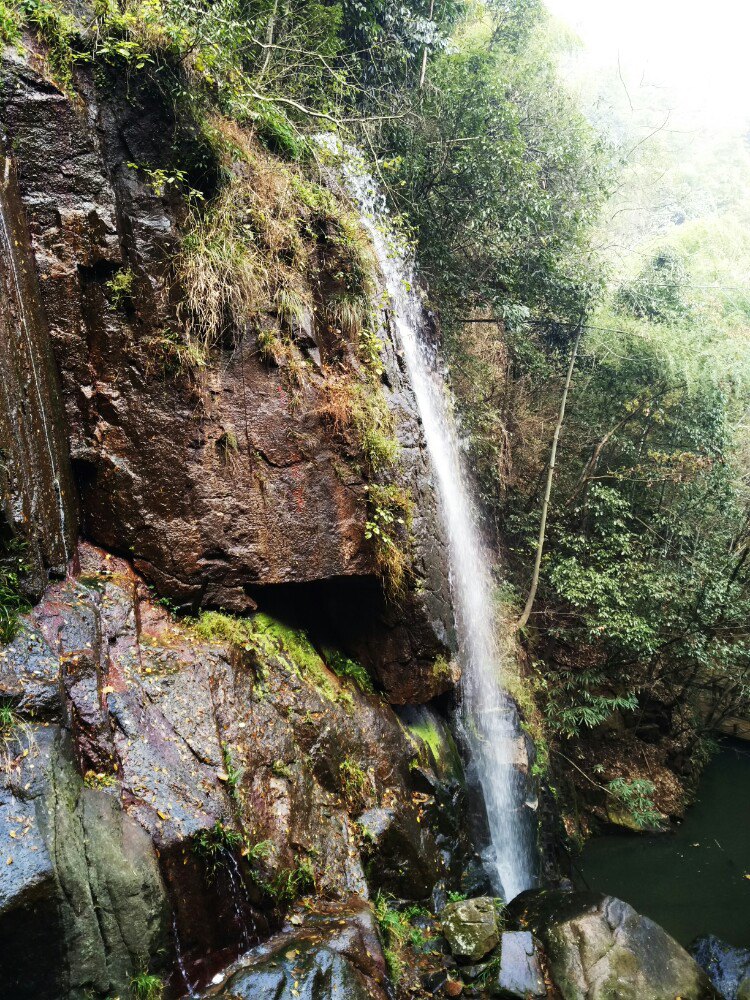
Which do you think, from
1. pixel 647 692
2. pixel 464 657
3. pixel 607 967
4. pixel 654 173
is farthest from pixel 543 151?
pixel 654 173

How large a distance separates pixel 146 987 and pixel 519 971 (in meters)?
3.16

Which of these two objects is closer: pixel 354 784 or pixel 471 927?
pixel 471 927

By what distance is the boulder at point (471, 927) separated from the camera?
5.03m

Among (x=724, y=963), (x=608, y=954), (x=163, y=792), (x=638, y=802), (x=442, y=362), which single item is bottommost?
(x=724, y=963)

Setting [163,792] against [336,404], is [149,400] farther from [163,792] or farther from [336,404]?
[163,792]

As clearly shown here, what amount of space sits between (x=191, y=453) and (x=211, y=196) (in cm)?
252

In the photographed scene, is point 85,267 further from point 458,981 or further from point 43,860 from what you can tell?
point 458,981

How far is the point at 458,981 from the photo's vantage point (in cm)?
482

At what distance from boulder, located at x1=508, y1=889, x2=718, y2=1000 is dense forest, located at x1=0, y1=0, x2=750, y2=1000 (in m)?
0.24

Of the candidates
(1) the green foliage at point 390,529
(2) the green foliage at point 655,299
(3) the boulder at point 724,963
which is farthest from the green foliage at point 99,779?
(2) the green foliage at point 655,299

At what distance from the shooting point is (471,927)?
5160mm

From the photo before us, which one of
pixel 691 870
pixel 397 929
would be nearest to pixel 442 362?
pixel 397 929

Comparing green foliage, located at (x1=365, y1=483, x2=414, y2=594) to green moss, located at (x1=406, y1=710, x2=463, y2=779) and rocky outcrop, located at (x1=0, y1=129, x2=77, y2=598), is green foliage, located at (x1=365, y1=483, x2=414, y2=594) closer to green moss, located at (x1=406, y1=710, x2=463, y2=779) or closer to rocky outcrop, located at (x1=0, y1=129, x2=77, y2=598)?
green moss, located at (x1=406, y1=710, x2=463, y2=779)

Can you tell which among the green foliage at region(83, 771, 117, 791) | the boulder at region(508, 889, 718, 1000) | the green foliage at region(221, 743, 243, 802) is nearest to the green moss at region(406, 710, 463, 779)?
the boulder at region(508, 889, 718, 1000)
